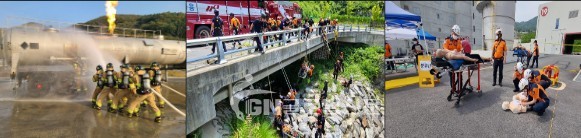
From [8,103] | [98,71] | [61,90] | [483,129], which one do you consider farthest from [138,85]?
[483,129]

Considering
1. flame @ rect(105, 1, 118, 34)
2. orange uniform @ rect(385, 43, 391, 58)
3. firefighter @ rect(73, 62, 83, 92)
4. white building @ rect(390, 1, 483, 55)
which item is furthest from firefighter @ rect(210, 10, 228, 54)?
flame @ rect(105, 1, 118, 34)

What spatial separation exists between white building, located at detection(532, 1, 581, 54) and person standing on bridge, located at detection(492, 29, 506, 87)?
1.08 feet

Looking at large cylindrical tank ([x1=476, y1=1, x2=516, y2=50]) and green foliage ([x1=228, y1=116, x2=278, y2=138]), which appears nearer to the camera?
large cylindrical tank ([x1=476, y1=1, x2=516, y2=50])

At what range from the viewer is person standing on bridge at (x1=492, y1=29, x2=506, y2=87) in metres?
2.03

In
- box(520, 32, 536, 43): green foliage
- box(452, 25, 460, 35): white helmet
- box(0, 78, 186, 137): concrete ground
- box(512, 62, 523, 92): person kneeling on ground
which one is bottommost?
box(0, 78, 186, 137): concrete ground

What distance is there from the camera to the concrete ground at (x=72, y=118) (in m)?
3.30

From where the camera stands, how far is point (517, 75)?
198 cm

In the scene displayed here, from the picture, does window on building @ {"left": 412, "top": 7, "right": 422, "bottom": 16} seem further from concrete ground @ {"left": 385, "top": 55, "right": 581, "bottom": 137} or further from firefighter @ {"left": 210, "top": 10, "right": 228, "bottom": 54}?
firefighter @ {"left": 210, "top": 10, "right": 228, "bottom": 54}

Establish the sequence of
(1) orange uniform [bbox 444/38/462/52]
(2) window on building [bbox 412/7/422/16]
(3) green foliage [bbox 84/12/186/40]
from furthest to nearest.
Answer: (3) green foliage [bbox 84/12/186/40], (2) window on building [bbox 412/7/422/16], (1) orange uniform [bbox 444/38/462/52]

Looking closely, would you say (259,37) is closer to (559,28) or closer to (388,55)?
(388,55)

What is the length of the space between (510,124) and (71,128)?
393 cm

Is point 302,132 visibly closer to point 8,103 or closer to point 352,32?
point 352,32

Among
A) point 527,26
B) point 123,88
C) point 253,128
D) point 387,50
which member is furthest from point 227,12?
point 527,26

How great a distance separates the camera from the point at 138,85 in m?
3.40
